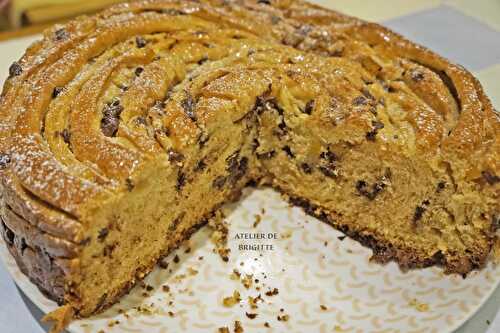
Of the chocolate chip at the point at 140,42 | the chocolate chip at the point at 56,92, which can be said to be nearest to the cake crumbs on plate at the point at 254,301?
the chocolate chip at the point at 56,92

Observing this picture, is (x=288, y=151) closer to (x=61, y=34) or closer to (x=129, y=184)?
(x=129, y=184)

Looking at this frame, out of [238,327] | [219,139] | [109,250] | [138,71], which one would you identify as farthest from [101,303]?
[138,71]

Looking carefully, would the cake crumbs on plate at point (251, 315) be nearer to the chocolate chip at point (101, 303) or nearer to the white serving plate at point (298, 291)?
the white serving plate at point (298, 291)

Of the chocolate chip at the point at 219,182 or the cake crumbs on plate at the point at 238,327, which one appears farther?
the chocolate chip at the point at 219,182

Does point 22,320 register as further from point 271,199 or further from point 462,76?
point 462,76

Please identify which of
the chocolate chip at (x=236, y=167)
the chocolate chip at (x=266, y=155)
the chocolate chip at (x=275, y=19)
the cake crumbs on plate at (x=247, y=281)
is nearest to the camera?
the cake crumbs on plate at (x=247, y=281)

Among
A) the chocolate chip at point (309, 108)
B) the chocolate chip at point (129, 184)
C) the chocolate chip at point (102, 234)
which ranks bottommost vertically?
the chocolate chip at point (102, 234)

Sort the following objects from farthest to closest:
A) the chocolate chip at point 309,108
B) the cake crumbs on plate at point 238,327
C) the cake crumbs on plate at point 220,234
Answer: the chocolate chip at point 309,108 < the cake crumbs on plate at point 220,234 < the cake crumbs on plate at point 238,327
